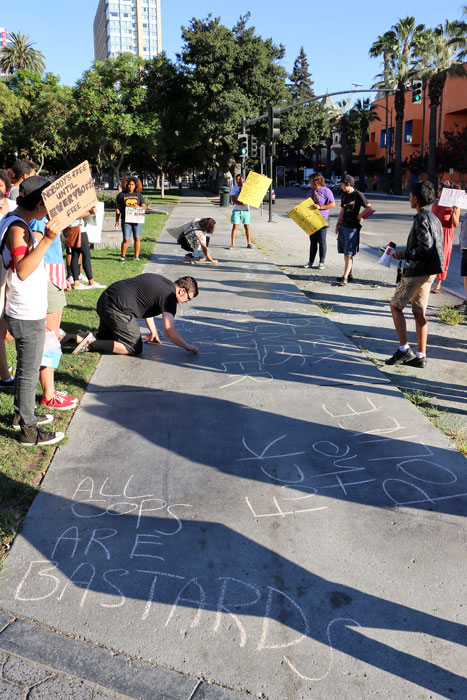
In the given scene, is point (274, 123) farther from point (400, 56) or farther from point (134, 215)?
point (400, 56)

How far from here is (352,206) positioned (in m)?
9.09

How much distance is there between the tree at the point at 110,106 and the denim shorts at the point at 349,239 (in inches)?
941

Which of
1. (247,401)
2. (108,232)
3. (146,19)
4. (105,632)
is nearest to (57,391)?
(247,401)

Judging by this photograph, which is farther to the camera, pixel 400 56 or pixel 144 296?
pixel 400 56

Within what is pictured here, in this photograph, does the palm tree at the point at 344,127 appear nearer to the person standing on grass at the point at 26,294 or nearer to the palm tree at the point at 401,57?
the palm tree at the point at 401,57

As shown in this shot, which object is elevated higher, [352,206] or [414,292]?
[352,206]

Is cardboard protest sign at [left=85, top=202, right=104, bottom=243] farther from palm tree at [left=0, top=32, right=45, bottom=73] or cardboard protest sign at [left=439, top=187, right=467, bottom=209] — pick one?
palm tree at [left=0, top=32, right=45, bottom=73]

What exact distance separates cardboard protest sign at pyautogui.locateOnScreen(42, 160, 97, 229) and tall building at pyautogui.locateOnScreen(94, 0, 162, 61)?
19005cm

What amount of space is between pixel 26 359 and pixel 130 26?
205741mm

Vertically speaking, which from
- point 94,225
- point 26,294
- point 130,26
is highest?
point 130,26

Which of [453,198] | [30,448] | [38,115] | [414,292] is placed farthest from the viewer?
[38,115]

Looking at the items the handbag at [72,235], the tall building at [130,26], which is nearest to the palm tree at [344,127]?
the handbag at [72,235]

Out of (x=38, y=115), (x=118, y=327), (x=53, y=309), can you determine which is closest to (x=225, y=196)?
(x=38, y=115)

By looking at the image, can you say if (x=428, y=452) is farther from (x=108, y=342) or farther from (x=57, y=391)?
(x=108, y=342)
